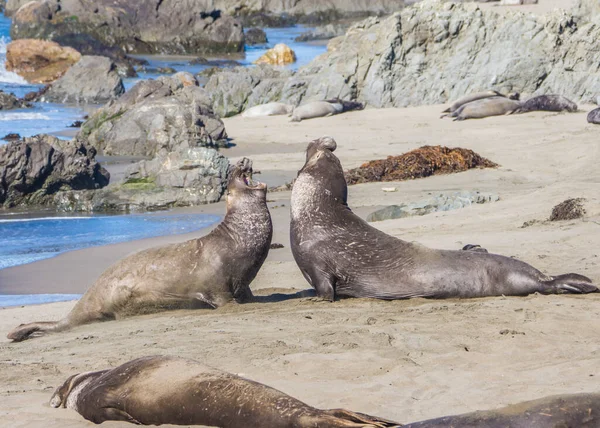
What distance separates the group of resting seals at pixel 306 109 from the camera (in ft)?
70.9

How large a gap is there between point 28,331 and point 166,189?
271 inches

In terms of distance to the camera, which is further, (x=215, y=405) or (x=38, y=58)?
(x=38, y=58)

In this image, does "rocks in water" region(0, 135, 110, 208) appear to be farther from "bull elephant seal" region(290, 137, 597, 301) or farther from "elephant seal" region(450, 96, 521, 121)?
"elephant seal" region(450, 96, 521, 121)

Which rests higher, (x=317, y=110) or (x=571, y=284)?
(x=571, y=284)

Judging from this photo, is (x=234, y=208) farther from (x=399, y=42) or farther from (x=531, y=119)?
(x=399, y=42)

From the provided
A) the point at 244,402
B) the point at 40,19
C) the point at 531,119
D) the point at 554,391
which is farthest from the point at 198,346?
the point at 40,19

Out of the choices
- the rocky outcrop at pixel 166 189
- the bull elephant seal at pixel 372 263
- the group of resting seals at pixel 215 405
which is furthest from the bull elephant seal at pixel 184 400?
the rocky outcrop at pixel 166 189

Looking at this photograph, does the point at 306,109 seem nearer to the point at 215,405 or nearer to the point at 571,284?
the point at 571,284

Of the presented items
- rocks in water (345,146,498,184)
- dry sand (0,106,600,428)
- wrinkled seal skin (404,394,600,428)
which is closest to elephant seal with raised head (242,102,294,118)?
rocks in water (345,146,498,184)

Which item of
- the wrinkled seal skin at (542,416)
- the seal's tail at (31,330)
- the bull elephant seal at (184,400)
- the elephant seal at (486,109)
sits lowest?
the elephant seal at (486,109)

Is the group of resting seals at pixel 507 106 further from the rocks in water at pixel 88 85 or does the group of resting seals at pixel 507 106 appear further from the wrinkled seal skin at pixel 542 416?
the wrinkled seal skin at pixel 542 416

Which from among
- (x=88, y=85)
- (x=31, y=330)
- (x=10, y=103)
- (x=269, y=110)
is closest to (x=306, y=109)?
(x=269, y=110)

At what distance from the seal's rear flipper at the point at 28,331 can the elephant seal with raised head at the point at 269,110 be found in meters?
15.5

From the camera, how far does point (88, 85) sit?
27.7 metres
